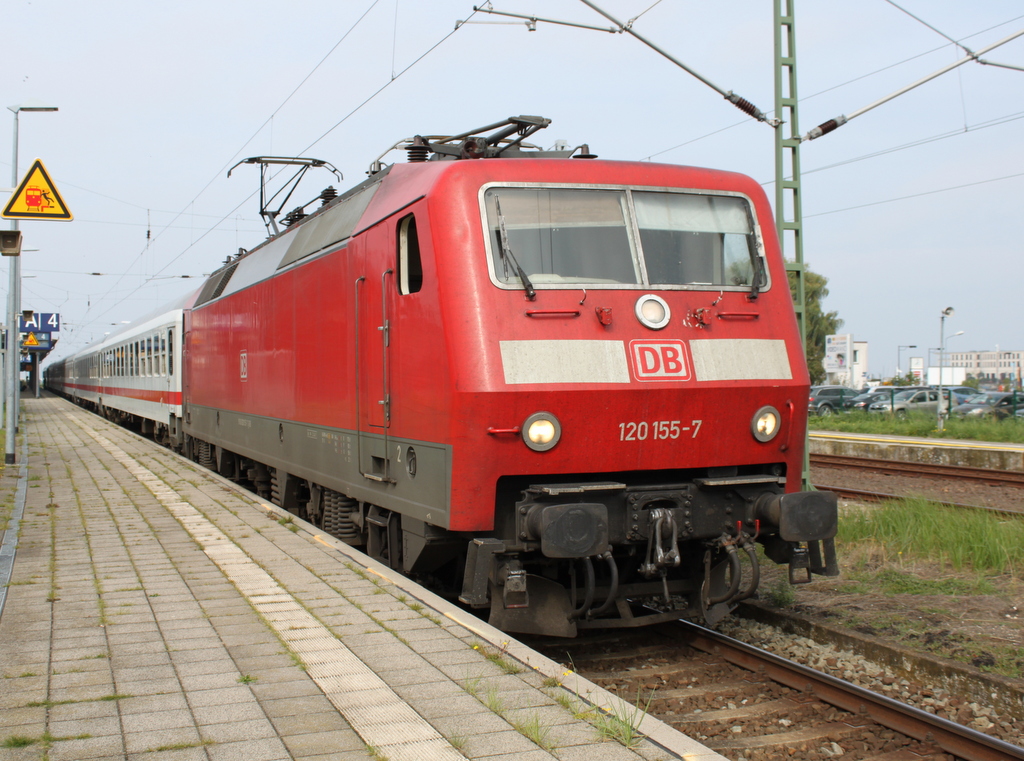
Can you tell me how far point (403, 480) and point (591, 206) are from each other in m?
2.14

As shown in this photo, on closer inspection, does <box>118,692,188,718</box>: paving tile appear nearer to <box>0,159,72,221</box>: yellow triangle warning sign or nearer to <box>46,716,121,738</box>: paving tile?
<box>46,716,121,738</box>: paving tile

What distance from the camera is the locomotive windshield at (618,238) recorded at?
5590 mm

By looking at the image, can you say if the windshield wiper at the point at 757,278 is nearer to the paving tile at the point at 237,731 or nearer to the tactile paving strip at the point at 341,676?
the tactile paving strip at the point at 341,676

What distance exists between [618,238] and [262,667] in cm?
318

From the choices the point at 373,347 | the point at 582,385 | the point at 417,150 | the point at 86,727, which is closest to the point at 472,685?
the point at 86,727

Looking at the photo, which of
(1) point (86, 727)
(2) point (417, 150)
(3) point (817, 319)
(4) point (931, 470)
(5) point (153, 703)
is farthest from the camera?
(3) point (817, 319)

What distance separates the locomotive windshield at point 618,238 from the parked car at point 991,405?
72.9ft

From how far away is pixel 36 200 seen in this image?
36.2ft

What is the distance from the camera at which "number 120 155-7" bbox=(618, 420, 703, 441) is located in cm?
550

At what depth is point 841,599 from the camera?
6785 millimetres

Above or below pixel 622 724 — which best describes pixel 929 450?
below

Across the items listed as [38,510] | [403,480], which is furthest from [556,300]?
[38,510]

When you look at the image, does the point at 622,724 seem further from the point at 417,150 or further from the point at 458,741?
the point at 417,150

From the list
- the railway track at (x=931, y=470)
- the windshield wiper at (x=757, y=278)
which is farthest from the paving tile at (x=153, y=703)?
the railway track at (x=931, y=470)
